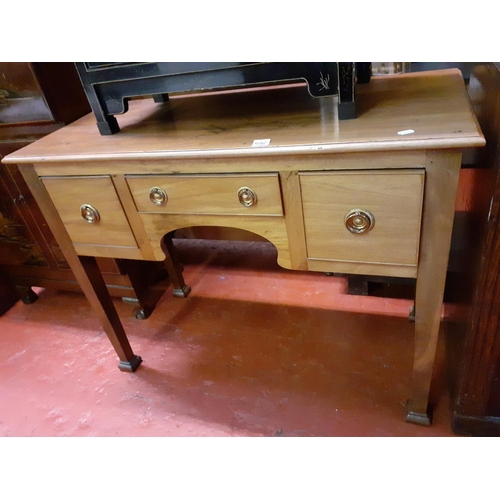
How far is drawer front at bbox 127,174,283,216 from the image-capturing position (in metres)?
0.87

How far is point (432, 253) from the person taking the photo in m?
0.83

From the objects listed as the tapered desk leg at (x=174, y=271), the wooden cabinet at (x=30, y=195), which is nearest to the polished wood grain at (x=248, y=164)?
the wooden cabinet at (x=30, y=195)

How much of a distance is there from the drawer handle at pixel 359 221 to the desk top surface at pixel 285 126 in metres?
0.14

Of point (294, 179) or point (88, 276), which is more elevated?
point (294, 179)

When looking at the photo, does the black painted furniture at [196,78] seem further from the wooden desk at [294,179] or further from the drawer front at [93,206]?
the drawer front at [93,206]

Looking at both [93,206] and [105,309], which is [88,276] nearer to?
[105,309]

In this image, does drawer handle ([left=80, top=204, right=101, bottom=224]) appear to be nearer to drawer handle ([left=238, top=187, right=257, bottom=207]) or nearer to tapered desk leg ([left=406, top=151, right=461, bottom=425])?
drawer handle ([left=238, top=187, right=257, bottom=207])

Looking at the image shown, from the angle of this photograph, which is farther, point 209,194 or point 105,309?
point 105,309

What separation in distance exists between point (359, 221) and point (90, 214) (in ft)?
2.33

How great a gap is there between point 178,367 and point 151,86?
963 millimetres

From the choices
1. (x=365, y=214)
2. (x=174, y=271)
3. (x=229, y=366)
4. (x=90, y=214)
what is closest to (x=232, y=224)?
(x=365, y=214)

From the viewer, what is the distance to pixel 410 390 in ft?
4.05

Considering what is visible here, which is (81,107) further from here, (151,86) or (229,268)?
(229,268)

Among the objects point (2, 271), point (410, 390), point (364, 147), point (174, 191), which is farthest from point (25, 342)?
point (364, 147)
